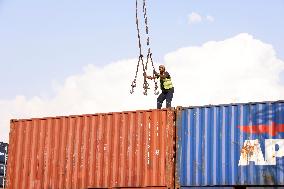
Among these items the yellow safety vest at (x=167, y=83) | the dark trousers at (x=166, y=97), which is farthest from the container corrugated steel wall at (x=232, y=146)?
the yellow safety vest at (x=167, y=83)

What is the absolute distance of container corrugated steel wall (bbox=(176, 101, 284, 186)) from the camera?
46.3ft

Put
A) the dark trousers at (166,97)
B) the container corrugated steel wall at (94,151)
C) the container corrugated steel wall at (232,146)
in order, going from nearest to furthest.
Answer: the container corrugated steel wall at (232,146) < the container corrugated steel wall at (94,151) < the dark trousers at (166,97)

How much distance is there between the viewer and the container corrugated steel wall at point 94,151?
15625 mm

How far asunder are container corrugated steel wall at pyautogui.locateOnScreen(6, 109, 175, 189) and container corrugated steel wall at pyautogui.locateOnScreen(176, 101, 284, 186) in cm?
65

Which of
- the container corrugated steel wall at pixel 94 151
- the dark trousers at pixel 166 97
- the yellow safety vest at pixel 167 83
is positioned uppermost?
the yellow safety vest at pixel 167 83

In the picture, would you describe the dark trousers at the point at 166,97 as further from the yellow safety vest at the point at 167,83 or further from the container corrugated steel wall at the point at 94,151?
the container corrugated steel wall at the point at 94,151

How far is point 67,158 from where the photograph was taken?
16812 mm

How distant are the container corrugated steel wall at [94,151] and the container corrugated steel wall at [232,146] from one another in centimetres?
65

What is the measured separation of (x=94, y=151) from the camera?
1653cm

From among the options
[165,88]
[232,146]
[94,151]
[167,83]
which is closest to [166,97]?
[165,88]

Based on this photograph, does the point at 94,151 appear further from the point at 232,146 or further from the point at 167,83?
the point at 232,146

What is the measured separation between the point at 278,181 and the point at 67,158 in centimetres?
722

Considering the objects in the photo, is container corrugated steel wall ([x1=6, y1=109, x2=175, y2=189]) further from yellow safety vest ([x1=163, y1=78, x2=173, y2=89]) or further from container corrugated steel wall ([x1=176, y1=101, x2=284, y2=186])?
yellow safety vest ([x1=163, y1=78, x2=173, y2=89])

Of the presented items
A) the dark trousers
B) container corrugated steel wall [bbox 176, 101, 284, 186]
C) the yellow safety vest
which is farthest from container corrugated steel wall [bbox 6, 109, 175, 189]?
the yellow safety vest
